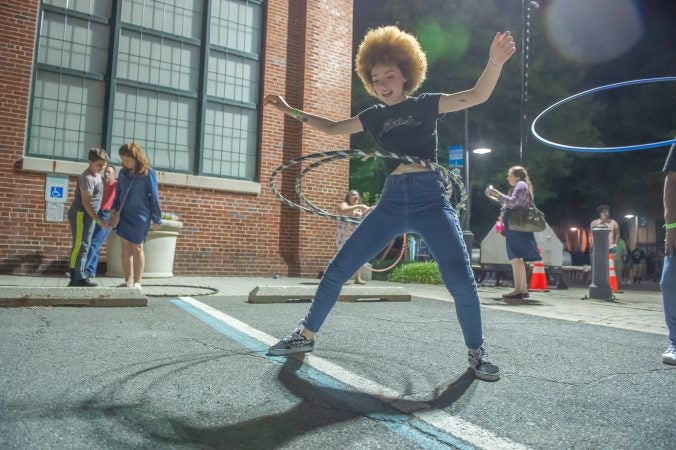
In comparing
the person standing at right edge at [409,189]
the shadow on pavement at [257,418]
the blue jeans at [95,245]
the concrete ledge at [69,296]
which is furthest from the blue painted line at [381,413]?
the blue jeans at [95,245]

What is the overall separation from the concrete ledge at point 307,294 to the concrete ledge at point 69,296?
1.34m

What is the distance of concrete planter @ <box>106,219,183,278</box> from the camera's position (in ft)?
29.9

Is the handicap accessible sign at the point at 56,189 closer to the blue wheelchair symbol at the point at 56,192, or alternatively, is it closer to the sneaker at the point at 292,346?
the blue wheelchair symbol at the point at 56,192

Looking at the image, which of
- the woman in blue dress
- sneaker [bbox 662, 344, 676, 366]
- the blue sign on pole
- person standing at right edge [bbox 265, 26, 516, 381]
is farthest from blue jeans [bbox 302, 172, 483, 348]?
the blue sign on pole

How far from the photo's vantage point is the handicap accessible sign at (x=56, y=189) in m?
9.18

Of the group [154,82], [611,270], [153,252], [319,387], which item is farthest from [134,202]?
[611,270]

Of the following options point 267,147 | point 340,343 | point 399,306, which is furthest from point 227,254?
point 340,343

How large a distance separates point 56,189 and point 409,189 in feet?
27.6

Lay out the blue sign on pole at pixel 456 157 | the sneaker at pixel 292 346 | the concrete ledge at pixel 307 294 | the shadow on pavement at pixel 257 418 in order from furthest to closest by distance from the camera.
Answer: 1. the blue sign on pole at pixel 456 157
2. the concrete ledge at pixel 307 294
3. the sneaker at pixel 292 346
4. the shadow on pavement at pixel 257 418

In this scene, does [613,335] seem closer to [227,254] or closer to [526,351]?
[526,351]

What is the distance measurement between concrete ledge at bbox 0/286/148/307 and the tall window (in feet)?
17.5

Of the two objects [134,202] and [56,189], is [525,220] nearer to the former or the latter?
[134,202]

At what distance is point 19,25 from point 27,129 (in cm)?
192

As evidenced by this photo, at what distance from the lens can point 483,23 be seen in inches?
797
